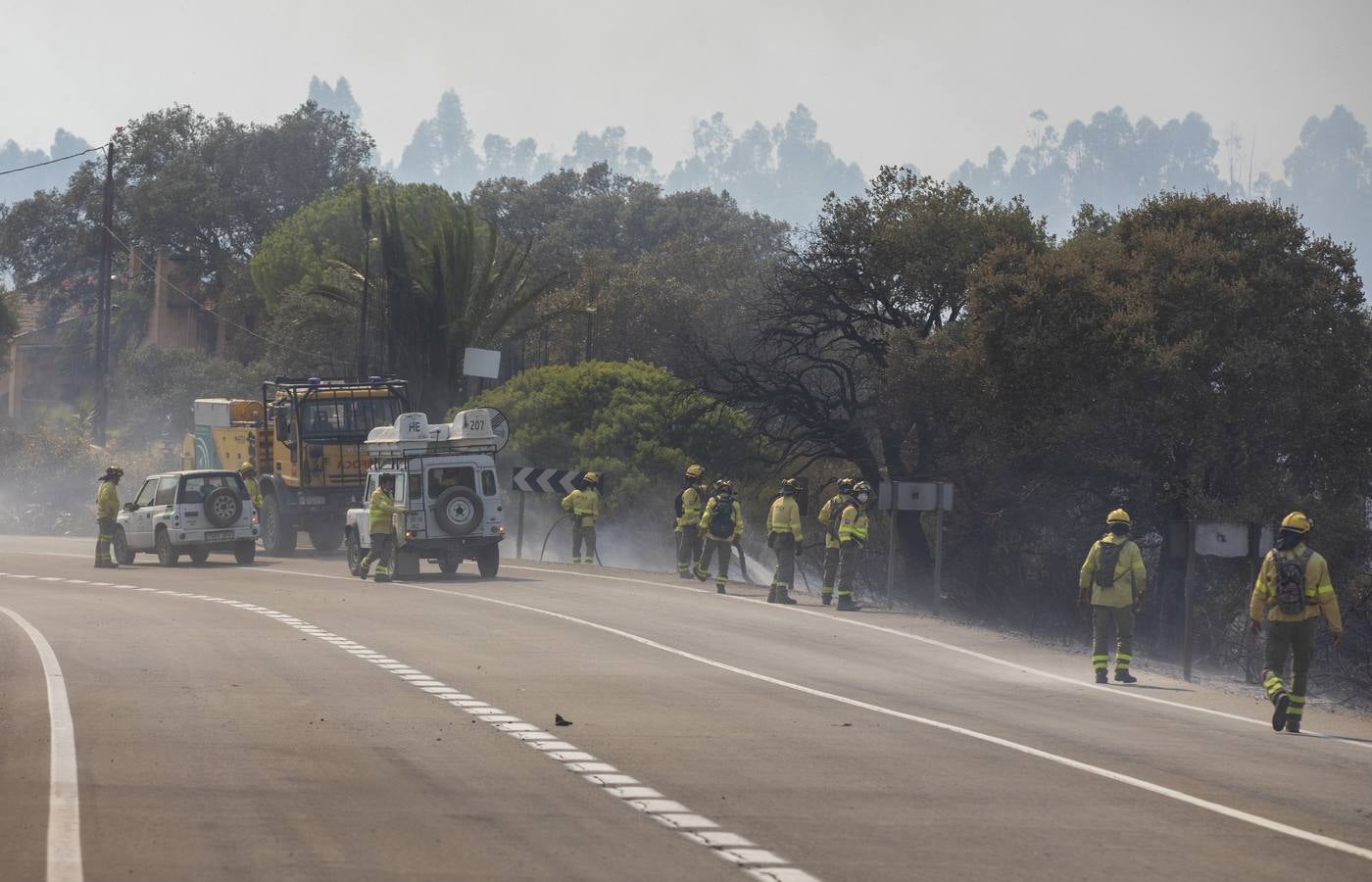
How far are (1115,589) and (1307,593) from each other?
3.67 m

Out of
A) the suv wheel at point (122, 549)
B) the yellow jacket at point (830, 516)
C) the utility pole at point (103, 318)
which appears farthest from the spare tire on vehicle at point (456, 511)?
the utility pole at point (103, 318)

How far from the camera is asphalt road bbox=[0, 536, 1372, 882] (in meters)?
8.27

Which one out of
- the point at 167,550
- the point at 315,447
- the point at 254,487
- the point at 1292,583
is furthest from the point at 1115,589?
the point at 254,487

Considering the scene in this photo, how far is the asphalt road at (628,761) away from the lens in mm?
8273

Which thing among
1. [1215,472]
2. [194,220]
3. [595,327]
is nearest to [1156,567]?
[1215,472]

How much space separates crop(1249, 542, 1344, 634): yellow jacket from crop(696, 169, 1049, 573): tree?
24.6m

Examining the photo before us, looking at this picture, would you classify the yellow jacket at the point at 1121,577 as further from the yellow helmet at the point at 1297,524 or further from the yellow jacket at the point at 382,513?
the yellow jacket at the point at 382,513

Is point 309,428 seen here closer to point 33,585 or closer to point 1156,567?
point 33,585

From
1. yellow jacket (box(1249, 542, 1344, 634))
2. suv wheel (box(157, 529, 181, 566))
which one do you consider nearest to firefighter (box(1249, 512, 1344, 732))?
yellow jacket (box(1249, 542, 1344, 634))

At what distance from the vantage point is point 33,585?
28562mm

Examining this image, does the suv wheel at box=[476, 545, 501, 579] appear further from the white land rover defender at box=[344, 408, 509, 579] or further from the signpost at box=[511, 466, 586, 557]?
the signpost at box=[511, 466, 586, 557]

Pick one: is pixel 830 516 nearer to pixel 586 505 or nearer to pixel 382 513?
pixel 382 513

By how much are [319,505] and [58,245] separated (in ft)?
207

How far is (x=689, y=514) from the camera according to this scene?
3155 centimetres
